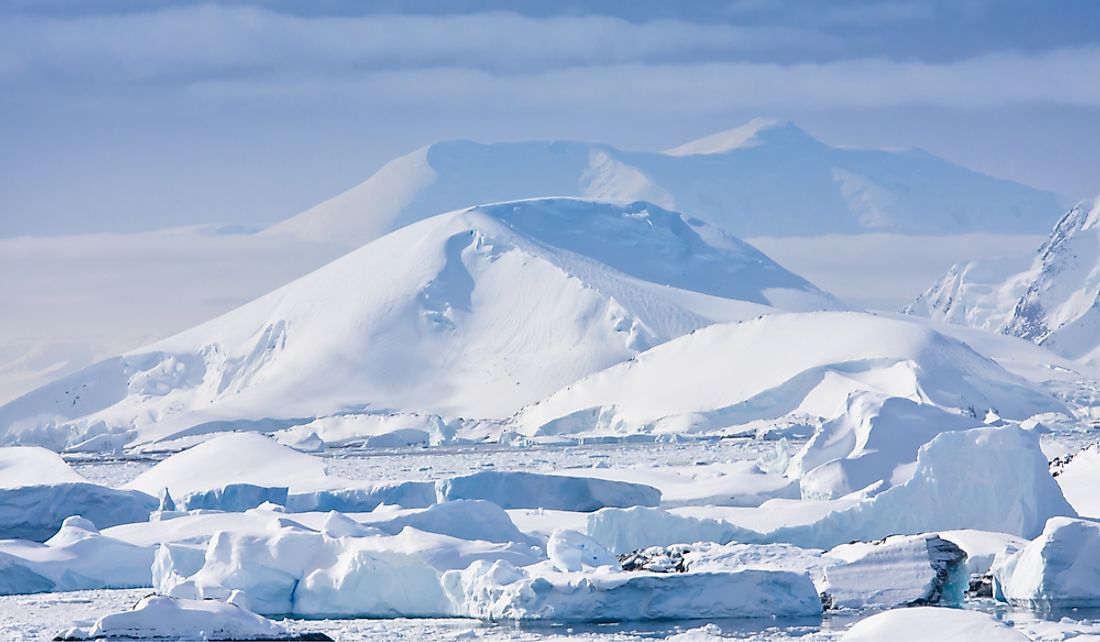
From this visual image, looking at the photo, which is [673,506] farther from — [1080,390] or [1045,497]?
[1080,390]

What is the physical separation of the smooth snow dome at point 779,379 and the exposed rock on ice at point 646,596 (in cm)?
5144

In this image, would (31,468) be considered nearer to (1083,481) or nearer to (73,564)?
(73,564)

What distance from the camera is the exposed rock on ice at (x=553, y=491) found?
29203 millimetres

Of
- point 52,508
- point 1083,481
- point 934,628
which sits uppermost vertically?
point 52,508

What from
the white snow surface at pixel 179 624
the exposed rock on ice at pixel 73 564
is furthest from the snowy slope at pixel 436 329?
the white snow surface at pixel 179 624

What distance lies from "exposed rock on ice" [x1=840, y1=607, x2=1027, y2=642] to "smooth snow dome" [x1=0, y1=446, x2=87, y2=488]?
22.0 meters

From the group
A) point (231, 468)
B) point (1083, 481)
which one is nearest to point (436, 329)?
point (231, 468)

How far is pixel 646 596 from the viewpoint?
16.7 m

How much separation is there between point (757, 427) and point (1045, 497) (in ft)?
167

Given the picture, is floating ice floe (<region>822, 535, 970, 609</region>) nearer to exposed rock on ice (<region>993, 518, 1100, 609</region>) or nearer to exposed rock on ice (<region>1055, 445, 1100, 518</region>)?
exposed rock on ice (<region>993, 518, 1100, 609</region>)

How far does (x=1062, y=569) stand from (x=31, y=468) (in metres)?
23.1

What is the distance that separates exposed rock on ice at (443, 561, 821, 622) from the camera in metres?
16.6

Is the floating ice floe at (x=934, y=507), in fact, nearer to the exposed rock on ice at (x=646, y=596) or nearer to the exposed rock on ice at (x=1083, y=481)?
the exposed rock on ice at (x=1083, y=481)

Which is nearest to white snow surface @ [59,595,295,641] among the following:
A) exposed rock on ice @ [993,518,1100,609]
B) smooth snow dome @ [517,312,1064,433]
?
exposed rock on ice @ [993,518,1100,609]
